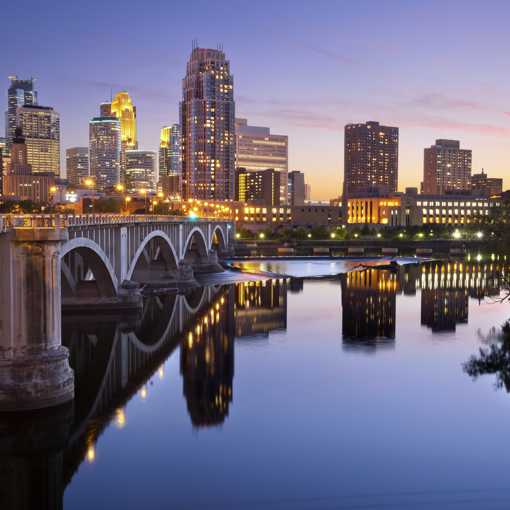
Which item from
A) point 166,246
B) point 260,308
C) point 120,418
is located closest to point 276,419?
point 120,418

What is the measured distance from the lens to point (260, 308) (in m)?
59.0

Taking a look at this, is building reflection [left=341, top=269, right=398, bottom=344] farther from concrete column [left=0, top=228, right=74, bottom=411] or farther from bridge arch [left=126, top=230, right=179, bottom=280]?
concrete column [left=0, top=228, right=74, bottom=411]

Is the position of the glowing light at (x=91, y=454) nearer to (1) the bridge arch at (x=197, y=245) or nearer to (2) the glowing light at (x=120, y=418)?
(2) the glowing light at (x=120, y=418)

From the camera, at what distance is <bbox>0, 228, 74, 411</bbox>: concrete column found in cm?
2472

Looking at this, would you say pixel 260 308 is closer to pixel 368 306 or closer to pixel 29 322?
pixel 368 306

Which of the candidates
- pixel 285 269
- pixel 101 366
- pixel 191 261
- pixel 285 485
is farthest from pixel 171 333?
pixel 285 269

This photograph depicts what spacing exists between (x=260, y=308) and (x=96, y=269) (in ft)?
55.6

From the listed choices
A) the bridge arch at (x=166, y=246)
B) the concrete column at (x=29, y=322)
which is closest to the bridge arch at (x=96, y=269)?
the bridge arch at (x=166, y=246)

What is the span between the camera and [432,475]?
72.6 feet

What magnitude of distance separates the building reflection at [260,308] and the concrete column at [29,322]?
22.2 m

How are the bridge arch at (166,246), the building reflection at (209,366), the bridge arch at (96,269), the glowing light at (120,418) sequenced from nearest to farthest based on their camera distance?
the glowing light at (120,418), the building reflection at (209,366), the bridge arch at (96,269), the bridge arch at (166,246)

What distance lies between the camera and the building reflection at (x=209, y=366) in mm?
29312

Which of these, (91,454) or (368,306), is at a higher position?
(368,306)

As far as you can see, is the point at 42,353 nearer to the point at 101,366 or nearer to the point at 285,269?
the point at 101,366
